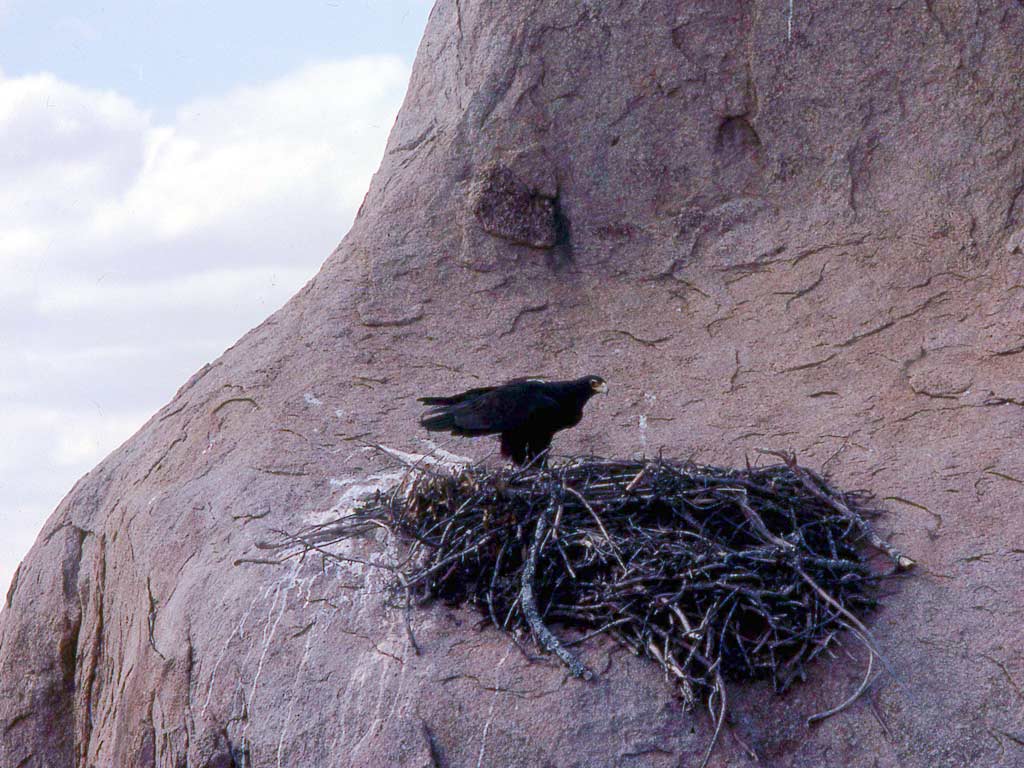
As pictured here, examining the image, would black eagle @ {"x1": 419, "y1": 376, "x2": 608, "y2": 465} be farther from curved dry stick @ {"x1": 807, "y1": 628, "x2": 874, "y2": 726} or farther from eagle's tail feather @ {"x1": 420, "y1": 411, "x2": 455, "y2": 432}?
curved dry stick @ {"x1": 807, "y1": 628, "x2": 874, "y2": 726}

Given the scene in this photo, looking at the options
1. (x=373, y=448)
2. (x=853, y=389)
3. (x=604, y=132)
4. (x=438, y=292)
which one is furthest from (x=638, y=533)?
(x=604, y=132)

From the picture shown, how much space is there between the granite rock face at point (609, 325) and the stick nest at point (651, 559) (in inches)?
10.6

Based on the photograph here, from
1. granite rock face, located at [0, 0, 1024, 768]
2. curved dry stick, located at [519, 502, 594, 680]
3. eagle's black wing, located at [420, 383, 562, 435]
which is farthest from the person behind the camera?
eagle's black wing, located at [420, 383, 562, 435]

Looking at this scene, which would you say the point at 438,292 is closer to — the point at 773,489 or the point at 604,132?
the point at 604,132

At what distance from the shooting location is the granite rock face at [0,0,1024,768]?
5496 millimetres

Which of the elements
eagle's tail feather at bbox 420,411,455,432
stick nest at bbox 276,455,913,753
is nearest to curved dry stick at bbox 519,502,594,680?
stick nest at bbox 276,455,913,753

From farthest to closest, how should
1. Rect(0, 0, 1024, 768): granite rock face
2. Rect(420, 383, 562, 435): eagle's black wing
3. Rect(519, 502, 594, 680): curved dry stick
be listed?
Rect(420, 383, 562, 435): eagle's black wing
Rect(0, 0, 1024, 768): granite rock face
Rect(519, 502, 594, 680): curved dry stick

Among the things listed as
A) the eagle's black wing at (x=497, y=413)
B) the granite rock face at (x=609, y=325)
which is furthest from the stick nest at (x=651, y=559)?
the eagle's black wing at (x=497, y=413)

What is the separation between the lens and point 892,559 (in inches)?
204

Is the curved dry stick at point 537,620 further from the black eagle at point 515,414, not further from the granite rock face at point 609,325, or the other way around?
the black eagle at point 515,414

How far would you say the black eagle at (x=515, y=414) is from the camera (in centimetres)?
574

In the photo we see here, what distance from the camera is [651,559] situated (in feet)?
15.1

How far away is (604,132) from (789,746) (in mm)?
4423

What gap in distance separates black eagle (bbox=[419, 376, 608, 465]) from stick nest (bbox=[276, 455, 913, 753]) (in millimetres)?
473
